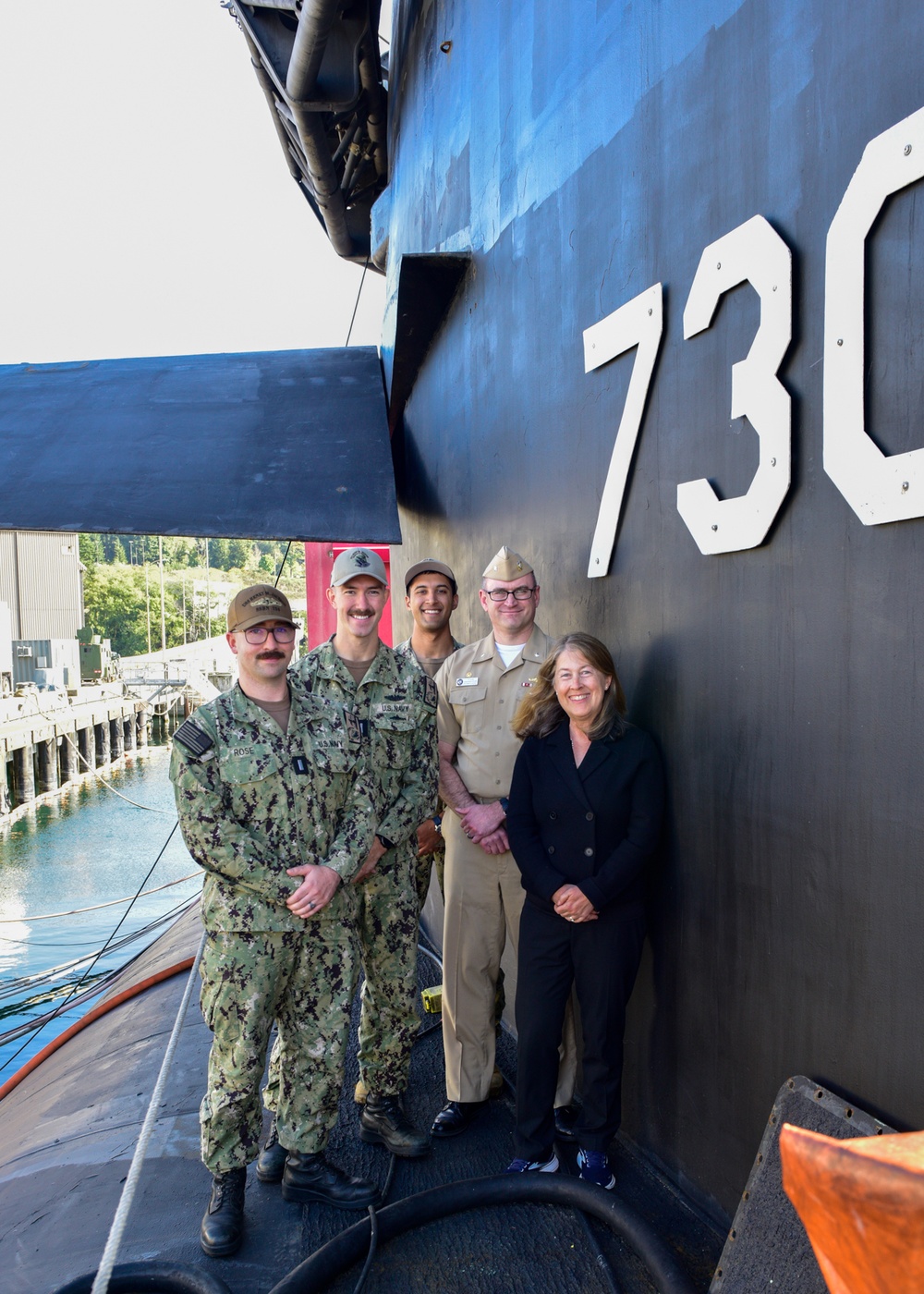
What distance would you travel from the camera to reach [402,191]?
248 inches

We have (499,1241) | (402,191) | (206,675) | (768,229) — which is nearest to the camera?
(768,229)

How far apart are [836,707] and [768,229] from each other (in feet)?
3.23

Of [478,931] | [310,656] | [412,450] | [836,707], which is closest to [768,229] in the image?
[836,707]

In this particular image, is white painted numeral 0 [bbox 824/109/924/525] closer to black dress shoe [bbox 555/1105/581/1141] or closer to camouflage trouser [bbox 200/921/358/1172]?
camouflage trouser [bbox 200/921/358/1172]

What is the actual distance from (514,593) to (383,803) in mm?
811

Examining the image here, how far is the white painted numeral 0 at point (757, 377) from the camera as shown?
186 cm

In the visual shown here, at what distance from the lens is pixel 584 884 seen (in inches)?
96.7

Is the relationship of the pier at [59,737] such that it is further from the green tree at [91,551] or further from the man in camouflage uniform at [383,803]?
the green tree at [91,551]

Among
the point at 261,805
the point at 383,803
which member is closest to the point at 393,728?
the point at 383,803

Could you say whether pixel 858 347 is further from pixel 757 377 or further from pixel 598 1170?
pixel 598 1170

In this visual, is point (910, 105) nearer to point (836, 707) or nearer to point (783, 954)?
point (836, 707)

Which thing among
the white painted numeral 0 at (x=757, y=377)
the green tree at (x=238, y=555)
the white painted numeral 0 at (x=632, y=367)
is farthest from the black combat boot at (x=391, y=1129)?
the green tree at (x=238, y=555)

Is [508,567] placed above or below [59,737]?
above

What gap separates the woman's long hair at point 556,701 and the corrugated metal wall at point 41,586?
4912 cm
